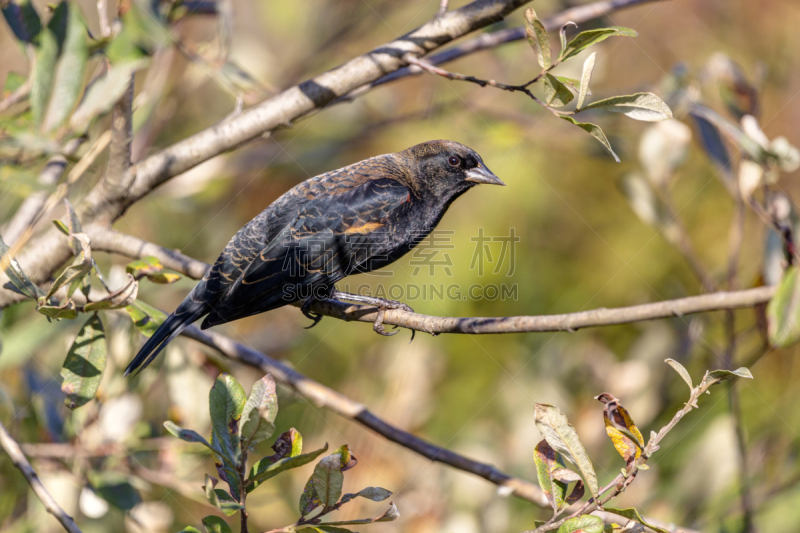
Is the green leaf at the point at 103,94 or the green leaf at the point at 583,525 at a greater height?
the green leaf at the point at 103,94

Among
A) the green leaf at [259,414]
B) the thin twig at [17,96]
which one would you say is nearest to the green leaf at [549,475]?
the green leaf at [259,414]

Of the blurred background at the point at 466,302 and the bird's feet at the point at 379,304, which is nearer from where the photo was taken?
the bird's feet at the point at 379,304

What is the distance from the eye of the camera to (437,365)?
13.4 ft

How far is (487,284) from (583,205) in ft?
4.53

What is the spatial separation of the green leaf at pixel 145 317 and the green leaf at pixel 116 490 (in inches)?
38.1

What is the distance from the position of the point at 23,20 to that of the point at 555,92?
2.56 m

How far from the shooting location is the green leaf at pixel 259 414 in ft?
5.05

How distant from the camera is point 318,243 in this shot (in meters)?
3.12

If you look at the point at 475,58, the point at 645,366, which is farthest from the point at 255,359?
the point at 475,58

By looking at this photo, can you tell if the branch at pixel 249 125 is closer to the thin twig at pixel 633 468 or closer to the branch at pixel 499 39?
the branch at pixel 499 39

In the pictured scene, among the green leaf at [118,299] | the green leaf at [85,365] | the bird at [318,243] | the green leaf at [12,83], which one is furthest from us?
the green leaf at [12,83]

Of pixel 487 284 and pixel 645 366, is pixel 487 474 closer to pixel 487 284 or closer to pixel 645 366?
pixel 645 366

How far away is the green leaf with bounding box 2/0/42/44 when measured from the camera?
283 cm

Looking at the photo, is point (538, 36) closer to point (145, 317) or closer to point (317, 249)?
point (317, 249)
